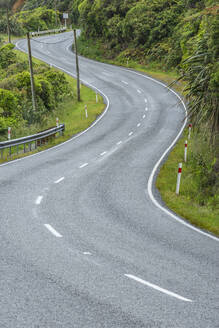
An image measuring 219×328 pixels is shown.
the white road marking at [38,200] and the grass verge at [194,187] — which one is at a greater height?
the white road marking at [38,200]

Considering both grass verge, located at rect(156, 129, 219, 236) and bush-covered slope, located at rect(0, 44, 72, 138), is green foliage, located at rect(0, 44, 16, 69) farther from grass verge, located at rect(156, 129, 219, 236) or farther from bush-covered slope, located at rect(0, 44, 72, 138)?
grass verge, located at rect(156, 129, 219, 236)

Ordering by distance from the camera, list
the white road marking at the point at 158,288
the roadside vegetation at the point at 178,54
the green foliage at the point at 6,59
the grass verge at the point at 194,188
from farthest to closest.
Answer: the green foliage at the point at 6,59, the roadside vegetation at the point at 178,54, the grass verge at the point at 194,188, the white road marking at the point at 158,288

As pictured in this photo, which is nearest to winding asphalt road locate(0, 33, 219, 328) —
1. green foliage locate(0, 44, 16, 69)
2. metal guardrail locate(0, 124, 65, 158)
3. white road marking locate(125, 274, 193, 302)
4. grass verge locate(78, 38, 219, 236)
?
white road marking locate(125, 274, 193, 302)

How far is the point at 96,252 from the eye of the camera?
26.7 ft

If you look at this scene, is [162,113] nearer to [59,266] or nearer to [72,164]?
[72,164]

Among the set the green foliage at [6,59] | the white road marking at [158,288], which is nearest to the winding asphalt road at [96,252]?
the white road marking at [158,288]

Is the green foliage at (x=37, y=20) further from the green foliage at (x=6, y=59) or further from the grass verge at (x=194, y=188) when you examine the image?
the grass verge at (x=194, y=188)

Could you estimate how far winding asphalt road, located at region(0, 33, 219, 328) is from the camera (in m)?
5.89

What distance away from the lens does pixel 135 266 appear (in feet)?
24.6

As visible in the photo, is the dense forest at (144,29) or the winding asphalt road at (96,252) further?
the dense forest at (144,29)

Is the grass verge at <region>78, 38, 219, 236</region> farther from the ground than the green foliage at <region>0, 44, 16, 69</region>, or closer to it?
closer to it

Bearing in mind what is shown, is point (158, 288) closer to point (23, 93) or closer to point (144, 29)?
point (23, 93)

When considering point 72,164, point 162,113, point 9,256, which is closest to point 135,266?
point 9,256

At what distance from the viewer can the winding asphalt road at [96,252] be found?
19.3 ft
